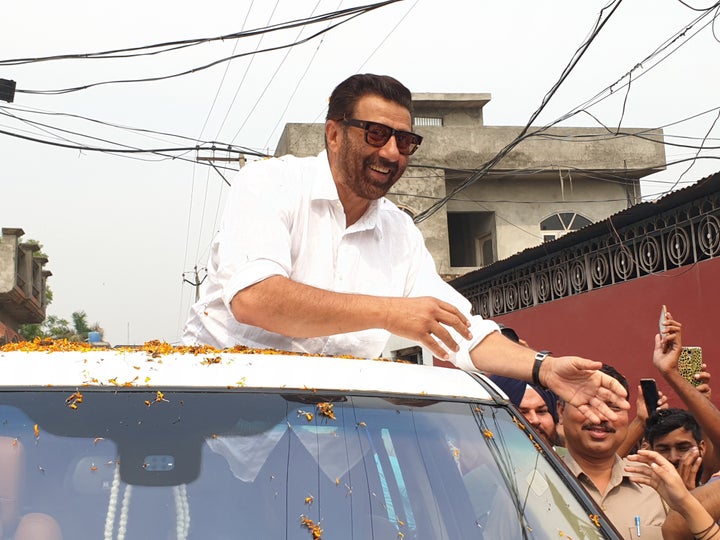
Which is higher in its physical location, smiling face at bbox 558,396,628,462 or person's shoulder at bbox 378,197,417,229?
person's shoulder at bbox 378,197,417,229

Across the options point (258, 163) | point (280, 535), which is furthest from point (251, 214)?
point (280, 535)

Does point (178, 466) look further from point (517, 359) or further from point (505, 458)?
point (517, 359)

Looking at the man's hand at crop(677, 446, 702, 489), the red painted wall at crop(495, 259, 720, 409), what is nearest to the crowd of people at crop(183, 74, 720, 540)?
the man's hand at crop(677, 446, 702, 489)

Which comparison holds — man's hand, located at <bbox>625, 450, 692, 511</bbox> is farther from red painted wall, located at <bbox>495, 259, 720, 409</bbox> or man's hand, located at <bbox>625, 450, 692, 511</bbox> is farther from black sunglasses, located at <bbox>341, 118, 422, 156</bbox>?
red painted wall, located at <bbox>495, 259, 720, 409</bbox>

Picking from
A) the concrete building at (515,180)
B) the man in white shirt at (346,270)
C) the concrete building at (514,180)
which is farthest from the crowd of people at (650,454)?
the concrete building at (515,180)

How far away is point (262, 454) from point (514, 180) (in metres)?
20.3

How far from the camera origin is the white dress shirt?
8.25 feet

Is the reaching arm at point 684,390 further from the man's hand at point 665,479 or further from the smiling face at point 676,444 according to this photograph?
the man's hand at point 665,479

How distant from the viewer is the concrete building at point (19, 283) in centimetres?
2709

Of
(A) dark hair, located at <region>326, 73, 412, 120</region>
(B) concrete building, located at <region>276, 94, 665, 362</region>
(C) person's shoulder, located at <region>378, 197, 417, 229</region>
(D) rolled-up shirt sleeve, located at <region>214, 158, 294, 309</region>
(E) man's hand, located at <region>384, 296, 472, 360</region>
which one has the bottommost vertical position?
(E) man's hand, located at <region>384, 296, 472, 360</region>

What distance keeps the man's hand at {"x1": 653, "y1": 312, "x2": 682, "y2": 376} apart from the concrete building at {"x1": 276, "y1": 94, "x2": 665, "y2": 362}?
50.4 feet

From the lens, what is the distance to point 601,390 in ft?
7.87

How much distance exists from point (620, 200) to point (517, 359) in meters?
20.4

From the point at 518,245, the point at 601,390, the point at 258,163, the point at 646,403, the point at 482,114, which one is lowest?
the point at 601,390
